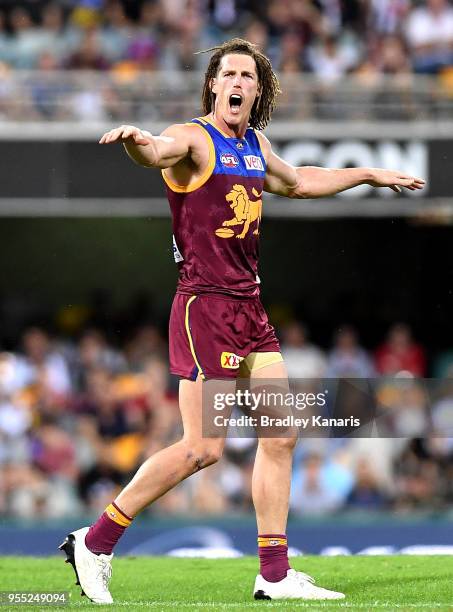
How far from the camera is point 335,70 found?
13.2m

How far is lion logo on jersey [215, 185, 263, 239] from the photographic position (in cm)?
591

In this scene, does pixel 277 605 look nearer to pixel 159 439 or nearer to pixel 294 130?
pixel 159 439

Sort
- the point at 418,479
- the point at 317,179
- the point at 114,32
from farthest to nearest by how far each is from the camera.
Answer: the point at 114,32, the point at 418,479, the point at 317,179

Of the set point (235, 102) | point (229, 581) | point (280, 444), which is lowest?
point (229, 581)

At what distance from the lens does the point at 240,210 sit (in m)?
5.94

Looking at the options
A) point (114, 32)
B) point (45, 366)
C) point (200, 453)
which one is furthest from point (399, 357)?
point (200, 453)

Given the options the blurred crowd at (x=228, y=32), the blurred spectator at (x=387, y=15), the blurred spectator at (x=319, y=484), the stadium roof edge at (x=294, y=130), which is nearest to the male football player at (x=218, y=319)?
the blurred spectator at (x=319, y=484)

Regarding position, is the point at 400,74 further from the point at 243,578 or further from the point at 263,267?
the point at 243,578

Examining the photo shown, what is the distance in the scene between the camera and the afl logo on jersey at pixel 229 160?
19.4ft

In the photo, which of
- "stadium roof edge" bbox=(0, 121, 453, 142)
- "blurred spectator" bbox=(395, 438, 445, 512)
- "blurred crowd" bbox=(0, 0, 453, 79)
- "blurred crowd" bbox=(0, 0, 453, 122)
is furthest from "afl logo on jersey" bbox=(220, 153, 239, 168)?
"blurred crowd" bbox=(0, 0, 453, 79)

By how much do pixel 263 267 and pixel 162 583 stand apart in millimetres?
9034

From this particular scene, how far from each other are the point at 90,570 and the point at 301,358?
7.15m

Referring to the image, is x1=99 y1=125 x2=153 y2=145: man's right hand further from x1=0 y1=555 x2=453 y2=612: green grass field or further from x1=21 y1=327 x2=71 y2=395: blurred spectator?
x1=21 y1=327 x2=71 y2=395: blurred spectator

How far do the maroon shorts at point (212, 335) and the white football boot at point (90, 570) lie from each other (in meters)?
0.85
